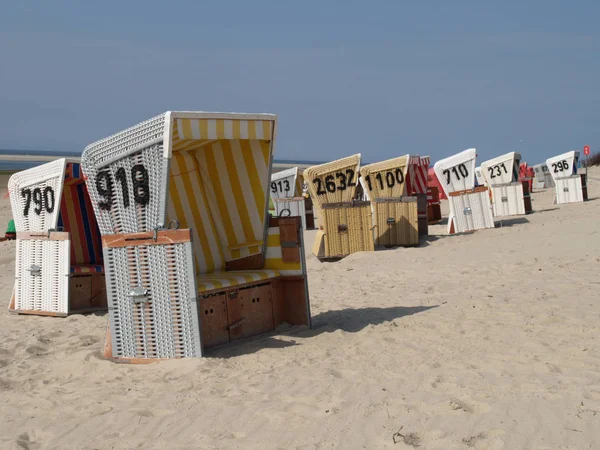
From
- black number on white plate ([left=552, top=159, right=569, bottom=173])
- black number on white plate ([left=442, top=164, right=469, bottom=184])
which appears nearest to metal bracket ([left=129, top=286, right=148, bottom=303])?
black number on white plate ([left=442, top=164, right=469, bottom=184])

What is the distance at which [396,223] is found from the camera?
48.9 ft

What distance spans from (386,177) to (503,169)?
6604mm

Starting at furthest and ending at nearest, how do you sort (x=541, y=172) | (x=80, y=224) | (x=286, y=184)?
(x=541, y=172), (x=286, y=184), (x=80, y=224)

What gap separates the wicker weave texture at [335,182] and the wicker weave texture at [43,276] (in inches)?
236

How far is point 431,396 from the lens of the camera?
4695 mm

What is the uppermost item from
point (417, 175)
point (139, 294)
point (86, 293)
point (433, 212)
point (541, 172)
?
point (541, 172)

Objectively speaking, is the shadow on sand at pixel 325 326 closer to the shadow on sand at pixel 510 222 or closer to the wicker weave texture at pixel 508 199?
the shadow on sand at pixel 510 222

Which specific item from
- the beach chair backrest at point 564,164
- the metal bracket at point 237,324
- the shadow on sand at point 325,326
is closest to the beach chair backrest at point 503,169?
the beach chair backrest at point 564,164

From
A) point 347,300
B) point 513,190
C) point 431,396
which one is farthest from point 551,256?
point 513,190

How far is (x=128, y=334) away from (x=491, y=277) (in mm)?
5346

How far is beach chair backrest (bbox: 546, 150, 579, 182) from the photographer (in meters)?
23.9

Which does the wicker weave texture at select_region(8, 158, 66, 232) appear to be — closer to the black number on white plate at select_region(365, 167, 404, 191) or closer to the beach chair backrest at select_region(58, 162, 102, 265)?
the beach chair backrest at select_region(58, 162, 102, 265)

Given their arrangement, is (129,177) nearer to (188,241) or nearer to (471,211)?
(188,241)

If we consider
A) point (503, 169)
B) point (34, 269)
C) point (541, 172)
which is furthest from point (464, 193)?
point (541, 172)
